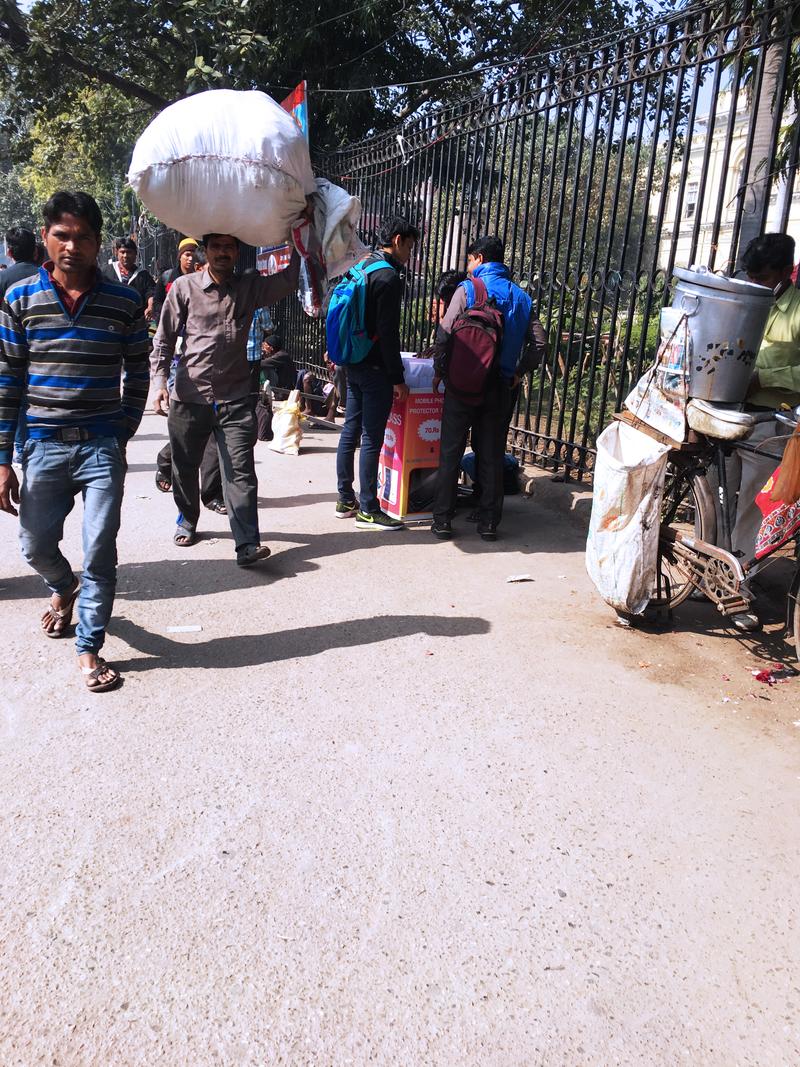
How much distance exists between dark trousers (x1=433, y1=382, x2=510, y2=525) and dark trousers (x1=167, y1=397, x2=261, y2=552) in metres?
1.39

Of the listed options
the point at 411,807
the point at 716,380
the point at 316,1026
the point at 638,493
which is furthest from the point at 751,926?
the point at 716,380

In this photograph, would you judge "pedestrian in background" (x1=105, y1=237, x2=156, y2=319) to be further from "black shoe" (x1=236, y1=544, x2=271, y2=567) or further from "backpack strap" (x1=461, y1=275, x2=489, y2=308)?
"black shoe" (x1=236, y1=544, x2=271, y2=567)

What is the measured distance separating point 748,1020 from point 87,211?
3.66 meters

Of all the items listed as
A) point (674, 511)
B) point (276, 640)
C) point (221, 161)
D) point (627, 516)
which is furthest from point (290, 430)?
point (627, 516)

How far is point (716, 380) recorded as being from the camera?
4.06 meters

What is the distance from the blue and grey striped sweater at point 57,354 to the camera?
11.9 feet

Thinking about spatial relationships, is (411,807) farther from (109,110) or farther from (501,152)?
(109,110)

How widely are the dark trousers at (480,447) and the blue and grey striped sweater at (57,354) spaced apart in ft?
8.57

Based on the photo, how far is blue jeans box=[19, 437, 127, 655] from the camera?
3686 mm

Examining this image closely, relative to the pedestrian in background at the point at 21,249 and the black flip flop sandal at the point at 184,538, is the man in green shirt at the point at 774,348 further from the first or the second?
the pedestrian in background at the point at 21,249

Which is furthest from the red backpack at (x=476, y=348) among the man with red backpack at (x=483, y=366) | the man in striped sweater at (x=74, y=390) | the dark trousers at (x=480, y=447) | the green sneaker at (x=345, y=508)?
the man in striped sweater at (x=74, y=390)

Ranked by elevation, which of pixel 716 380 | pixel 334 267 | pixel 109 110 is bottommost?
pixel 716 380

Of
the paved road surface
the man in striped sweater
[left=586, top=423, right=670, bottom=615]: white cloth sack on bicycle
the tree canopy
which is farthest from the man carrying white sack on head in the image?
the tree canopy

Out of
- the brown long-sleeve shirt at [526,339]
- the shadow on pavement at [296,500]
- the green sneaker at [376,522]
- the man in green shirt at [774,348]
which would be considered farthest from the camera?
the shadow on pavement at [296,500]
